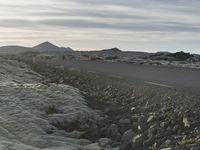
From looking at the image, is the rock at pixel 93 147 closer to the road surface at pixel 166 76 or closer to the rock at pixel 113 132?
the rock at pixel 113 132

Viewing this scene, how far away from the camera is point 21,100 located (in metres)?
22.7

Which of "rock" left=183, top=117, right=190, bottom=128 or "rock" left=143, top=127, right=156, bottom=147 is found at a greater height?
"rock" left=183, top=117, right=190, bottom=128

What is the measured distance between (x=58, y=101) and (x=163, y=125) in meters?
7.77

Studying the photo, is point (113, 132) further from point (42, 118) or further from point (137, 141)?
point (42, 118)

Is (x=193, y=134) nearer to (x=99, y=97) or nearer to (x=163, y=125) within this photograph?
(x=163, y=125)

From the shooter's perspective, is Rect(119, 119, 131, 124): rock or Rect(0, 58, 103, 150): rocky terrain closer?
Rect(0, 58, 103, 150): rocky terrain

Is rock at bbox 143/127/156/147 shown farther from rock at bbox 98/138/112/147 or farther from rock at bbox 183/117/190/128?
rock at bbox 98/138/112/147

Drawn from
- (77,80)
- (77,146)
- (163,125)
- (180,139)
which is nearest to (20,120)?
(77,146)

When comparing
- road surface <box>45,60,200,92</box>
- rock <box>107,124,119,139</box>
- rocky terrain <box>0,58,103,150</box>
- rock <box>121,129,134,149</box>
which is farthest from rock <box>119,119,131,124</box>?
road surface <box>45,60,200,92</box>

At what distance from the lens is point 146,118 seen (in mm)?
18141

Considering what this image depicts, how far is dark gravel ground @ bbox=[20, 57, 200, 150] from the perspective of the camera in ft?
48.5

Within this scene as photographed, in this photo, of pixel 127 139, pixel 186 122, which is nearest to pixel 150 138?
pixel 127 139

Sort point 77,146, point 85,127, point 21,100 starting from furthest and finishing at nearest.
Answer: point 21,100, point 85,127, point 77,146

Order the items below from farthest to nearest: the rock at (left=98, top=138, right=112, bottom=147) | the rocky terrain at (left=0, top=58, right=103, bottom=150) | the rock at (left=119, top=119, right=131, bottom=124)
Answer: the rock at (left=119, top=119, right=131, bottom=124) → the rock at (left=98, top=138, right=112, bottom=147) → the rocky terrain at (left=0, top=58, right=103, bottom=150)
